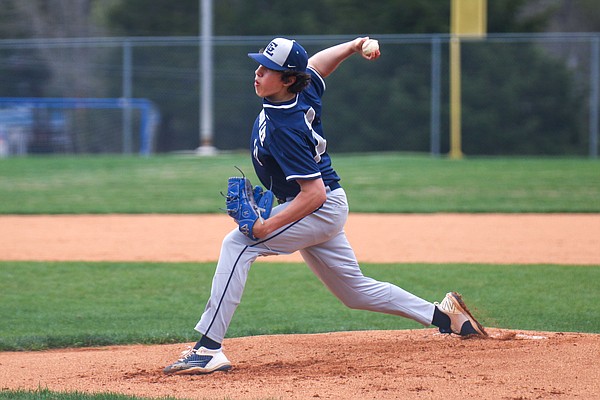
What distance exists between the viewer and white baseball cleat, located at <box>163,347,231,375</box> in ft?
15.7

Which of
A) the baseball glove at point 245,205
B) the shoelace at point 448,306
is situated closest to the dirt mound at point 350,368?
the shoelace at point 448,306

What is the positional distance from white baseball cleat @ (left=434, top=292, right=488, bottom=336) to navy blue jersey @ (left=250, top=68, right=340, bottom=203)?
1074mm

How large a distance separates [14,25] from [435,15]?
13.4m

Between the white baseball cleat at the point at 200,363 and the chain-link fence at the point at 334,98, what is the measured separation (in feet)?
50.6

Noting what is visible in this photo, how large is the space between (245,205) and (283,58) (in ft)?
2.57

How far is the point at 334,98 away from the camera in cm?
2162

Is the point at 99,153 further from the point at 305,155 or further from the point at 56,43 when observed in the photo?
the point at 305,155

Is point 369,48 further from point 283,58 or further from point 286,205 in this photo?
point 286,205

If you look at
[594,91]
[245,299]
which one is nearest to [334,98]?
[594,91]

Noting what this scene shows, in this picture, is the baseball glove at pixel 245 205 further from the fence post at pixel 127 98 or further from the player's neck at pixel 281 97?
the fence post at pixel 127 98

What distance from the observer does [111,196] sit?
14.1 metres

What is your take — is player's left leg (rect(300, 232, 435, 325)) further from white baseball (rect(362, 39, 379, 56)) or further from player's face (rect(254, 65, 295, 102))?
white baseball (rect(362, 39, 379, 56))

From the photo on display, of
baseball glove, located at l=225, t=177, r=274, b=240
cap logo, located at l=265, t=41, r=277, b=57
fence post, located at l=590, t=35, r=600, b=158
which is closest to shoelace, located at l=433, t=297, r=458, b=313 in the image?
baseball glove, located at l=225, t=177, r=274, b=240

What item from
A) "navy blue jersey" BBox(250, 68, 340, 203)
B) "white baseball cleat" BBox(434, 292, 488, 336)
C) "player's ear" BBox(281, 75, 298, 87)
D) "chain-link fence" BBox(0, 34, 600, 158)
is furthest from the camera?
"chain-link fence" BBox(0, 34, 600, 158)
